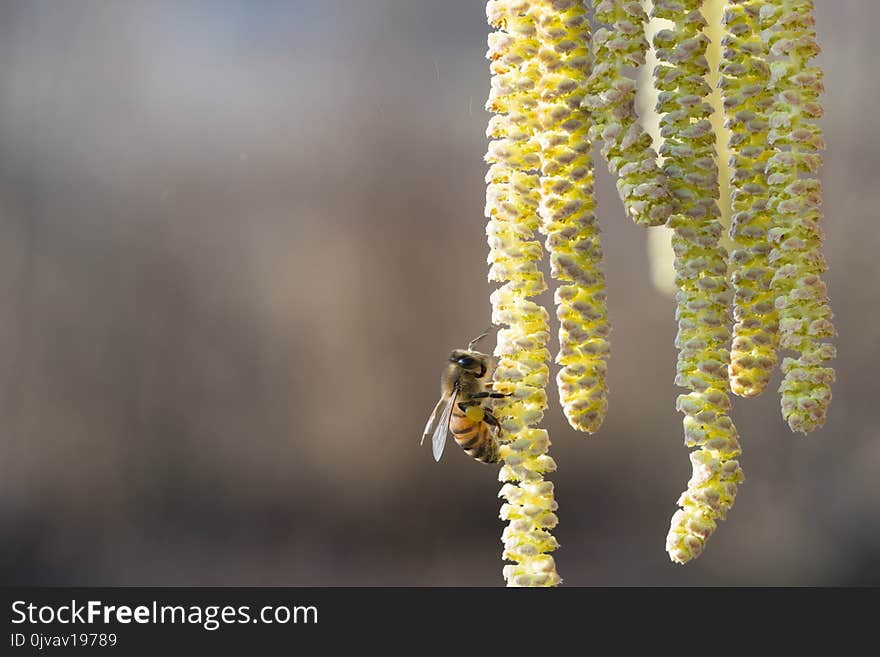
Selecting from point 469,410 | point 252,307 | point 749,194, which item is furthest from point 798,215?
point 252,307

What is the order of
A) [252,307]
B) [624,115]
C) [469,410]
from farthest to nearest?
[252,307] → [469,410] → [624,115]

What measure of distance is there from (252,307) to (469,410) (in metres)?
1.29

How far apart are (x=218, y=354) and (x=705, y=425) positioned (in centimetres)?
161

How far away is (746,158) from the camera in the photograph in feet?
1.41

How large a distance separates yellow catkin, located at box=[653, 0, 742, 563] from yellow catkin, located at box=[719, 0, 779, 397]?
0.02 metres

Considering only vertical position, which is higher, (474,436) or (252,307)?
(252,307)

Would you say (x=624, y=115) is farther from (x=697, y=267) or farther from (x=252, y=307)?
(x=252, y=307)

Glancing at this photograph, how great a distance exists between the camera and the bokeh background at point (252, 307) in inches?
72.6

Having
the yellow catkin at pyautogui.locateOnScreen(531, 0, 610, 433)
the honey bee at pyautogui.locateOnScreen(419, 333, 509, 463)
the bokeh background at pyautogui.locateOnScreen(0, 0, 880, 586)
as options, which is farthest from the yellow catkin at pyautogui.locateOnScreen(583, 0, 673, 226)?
the bokeh background at pyautogui.locateOnScreen(0, 0, 880, 586)

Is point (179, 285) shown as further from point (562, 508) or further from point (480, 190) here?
point (562, 508)

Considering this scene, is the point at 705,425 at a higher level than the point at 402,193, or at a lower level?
lower

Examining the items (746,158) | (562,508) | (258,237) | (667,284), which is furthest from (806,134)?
(258,237)

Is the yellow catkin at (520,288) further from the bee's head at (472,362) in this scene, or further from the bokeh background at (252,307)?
the bokeh background at (252,307)

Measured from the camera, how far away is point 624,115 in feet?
1.32
